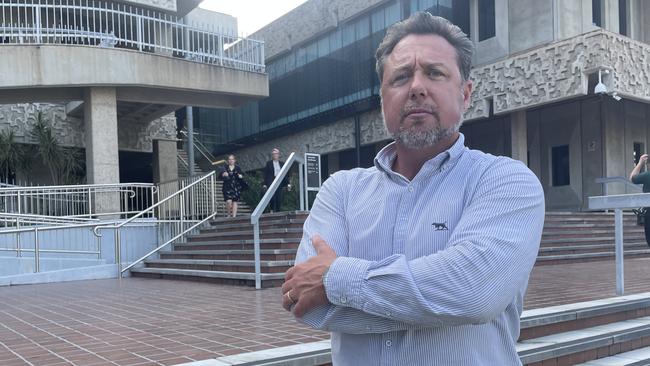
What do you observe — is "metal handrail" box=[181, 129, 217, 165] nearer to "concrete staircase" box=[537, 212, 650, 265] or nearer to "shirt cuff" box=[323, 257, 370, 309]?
"concrete staircase" box=[537, 212, 650, 265]

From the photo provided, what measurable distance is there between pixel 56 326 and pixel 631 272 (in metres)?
7.85

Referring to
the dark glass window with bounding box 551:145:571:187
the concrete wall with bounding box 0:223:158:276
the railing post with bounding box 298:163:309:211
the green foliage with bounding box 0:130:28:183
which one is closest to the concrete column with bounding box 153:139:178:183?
the green foliage with bounding box 0:130:28:183

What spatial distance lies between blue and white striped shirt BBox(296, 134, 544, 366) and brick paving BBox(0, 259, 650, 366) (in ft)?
8.46

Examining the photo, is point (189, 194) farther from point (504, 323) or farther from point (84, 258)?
point (504, 323)

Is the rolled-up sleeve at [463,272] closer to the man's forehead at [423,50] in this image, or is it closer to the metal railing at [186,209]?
the man's forehead at [423,50]

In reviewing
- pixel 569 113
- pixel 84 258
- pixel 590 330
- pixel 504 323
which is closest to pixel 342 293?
pixel 504 323

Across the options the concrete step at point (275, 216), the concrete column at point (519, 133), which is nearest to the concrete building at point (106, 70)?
the concrete step at point (275, 216)

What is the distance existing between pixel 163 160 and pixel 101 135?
224 inches

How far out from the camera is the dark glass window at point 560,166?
2042cm

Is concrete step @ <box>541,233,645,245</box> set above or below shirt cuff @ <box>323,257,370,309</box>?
below

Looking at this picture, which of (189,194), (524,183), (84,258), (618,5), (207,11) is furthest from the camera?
(207,11)

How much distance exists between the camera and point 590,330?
4.85m

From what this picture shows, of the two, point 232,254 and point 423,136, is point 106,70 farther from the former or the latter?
point 423,136

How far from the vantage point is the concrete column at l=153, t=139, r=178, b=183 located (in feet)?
63.9
